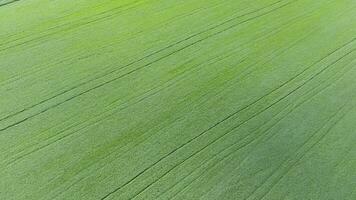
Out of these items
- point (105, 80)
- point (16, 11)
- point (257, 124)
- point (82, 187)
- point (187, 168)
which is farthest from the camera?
point (16, 11)

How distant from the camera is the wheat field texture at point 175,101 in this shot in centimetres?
537

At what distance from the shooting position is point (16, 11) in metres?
8.09

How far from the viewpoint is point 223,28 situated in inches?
334

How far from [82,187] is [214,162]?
5.31ft

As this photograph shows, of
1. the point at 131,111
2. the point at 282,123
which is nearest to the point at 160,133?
the point at 131,111

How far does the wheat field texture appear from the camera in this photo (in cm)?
537

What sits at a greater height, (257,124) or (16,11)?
(16,11)

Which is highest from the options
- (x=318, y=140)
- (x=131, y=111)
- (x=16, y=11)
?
(x=16, y=11)

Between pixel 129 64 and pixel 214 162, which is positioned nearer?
pixel 214 162

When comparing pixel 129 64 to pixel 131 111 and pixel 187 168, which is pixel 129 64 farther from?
pixel 187 168

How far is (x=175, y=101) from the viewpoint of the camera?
6.63m

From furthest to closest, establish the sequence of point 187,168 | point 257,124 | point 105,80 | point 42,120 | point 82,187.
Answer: point 105,80 → point 257,124 → point 42,120 → point 187,168 → point 82,187

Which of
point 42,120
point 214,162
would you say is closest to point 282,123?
point 214,162

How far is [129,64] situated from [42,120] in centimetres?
181
